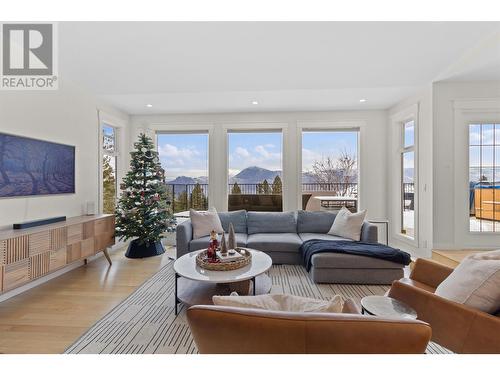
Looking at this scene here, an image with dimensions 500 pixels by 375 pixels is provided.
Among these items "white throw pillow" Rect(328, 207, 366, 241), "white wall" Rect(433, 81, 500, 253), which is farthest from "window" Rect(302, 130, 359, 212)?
"white wall" Rect(433, 81, 500, 253)

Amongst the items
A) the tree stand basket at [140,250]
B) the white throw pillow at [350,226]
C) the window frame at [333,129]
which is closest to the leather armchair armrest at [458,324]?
the white throw pillow at [350,226]

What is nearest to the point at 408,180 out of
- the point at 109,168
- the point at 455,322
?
the point at 455,322

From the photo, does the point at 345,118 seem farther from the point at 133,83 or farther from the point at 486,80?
the point at 133,83

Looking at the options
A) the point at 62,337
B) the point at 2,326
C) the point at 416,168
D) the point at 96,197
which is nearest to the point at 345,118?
the point at 416,168

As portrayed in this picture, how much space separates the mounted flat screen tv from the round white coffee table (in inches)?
78.1

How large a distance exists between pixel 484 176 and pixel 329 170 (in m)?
2.39

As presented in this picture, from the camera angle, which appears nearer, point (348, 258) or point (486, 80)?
point (348, 258)

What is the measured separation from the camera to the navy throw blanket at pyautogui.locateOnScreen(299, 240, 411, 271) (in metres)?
2.92

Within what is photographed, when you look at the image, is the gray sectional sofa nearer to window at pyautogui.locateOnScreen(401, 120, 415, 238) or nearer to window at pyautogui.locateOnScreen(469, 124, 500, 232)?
window at pyautogui.locateOnScreen(401, 120, 415, 238)

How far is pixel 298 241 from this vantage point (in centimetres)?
363

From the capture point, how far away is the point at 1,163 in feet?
8.21
